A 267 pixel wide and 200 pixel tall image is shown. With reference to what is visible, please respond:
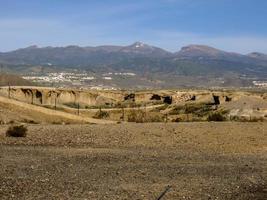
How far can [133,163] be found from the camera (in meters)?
21.6

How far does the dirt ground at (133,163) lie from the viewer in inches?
635

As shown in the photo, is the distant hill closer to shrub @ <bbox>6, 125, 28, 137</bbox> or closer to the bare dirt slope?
the bare dirt slope

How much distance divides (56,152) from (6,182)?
734 centimetres

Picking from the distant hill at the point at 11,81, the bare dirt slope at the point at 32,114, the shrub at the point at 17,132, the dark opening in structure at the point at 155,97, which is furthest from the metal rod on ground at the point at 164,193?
the distant hill at the point at 11,81

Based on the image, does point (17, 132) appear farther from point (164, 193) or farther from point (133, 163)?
point (164, 193)

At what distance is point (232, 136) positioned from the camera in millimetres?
32906

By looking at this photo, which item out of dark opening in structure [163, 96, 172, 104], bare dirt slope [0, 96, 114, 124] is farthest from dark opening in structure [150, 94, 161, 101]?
bare dirt slope [0, 96, 114, 124]

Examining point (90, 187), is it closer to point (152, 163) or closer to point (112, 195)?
point (112, 195)

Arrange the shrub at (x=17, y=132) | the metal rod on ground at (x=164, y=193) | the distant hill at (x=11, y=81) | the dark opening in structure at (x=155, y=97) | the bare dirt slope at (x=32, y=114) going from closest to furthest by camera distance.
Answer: the metal rod on ground at (x=164, y=193) < the shrub at (x=17, y=132) < the bare dirt slope at (x=32, y=114) < the dark opening in structure at (x=155, y=97) < the distant hill at (x=11, y=81)

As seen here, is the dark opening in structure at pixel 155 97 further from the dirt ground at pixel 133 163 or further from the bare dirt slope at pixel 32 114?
the dirt ground at pixel 133 163

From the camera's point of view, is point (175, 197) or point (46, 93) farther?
point (46, 93)

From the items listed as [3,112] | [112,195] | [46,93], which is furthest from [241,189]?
[46,93]

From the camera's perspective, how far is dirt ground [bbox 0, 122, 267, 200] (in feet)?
53.0

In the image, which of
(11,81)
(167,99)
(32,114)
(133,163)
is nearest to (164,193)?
(133,163)
